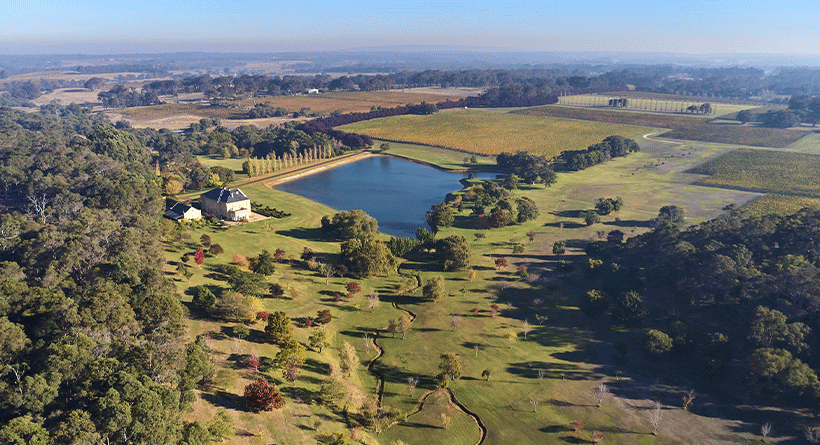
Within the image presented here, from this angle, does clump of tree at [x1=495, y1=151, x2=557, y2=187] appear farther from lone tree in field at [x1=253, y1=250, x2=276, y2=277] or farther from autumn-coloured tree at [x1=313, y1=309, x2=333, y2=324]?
autumn-coloured tree at [x1=313, y1=309, x2=333, y2=324]

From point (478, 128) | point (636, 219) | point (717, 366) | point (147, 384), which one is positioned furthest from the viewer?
point (478, 128)

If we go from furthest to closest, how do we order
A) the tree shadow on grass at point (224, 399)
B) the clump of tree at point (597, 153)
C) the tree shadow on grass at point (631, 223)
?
the clump of tree at point (597, 153) < the tree shadow on grass at point (631, 223) < the tree shadow on grass at point (224, 399)

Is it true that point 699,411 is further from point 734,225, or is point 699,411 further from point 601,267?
point 734,225

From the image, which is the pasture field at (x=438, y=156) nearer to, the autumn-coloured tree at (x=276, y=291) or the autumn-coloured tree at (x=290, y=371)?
the autumn-coloured tree at (x=276, y=291)

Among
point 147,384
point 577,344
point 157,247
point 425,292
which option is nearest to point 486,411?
point 577,344

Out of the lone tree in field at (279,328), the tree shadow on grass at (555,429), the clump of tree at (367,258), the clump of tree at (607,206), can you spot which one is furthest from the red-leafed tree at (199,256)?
the clump of tree at (607,206)

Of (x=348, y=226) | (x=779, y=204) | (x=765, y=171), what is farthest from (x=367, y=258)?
(x=765, y=171)
